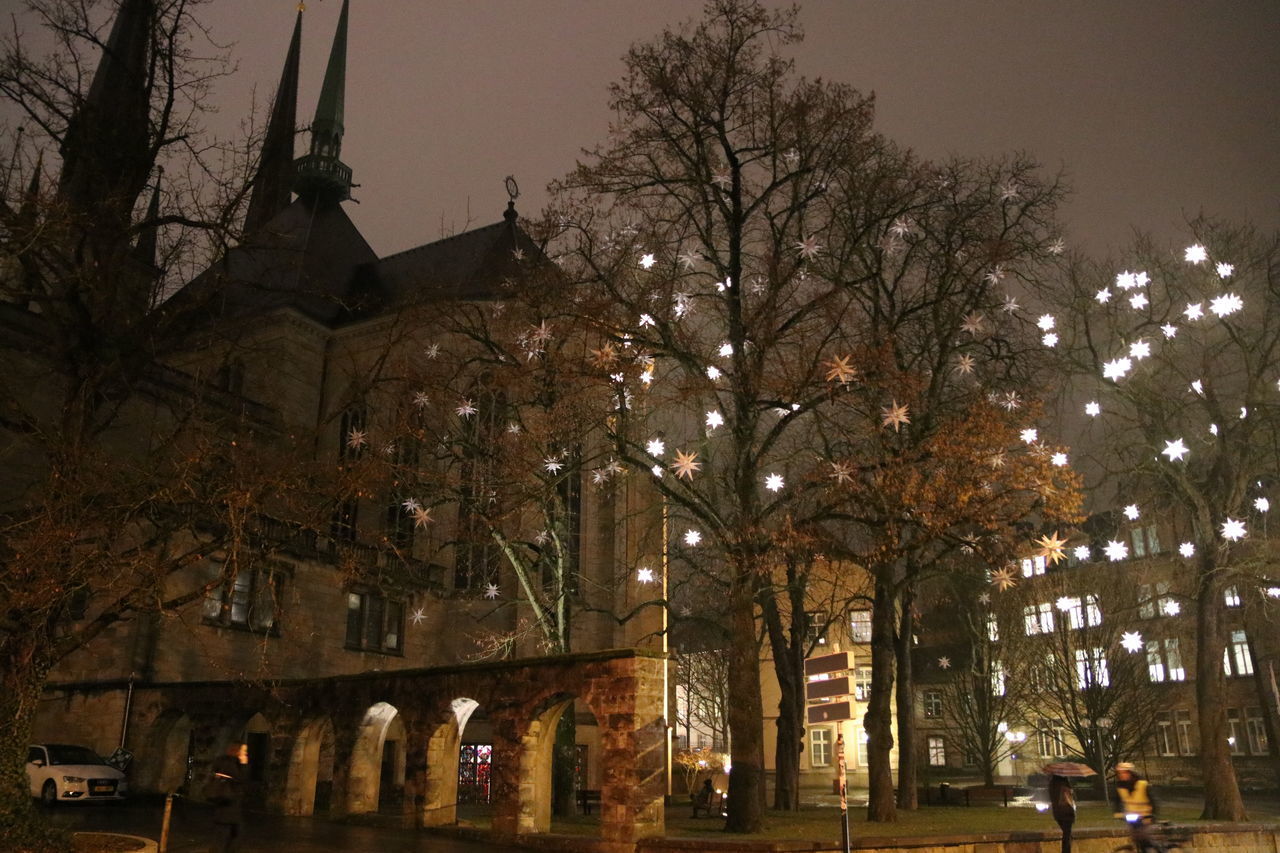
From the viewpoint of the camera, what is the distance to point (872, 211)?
64.1 feet

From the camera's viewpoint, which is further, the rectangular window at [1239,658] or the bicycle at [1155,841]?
the rectangular window at [1239,658]

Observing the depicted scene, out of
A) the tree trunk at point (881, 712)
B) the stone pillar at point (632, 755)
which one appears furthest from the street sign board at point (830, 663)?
the tree trunk at point (881, 712)

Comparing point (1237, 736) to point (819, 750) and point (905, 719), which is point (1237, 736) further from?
point (905, 719)

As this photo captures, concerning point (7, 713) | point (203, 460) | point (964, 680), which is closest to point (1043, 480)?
point (203, 460)

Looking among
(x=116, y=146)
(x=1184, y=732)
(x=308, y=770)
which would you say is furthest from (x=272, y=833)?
(x=1184, y=732)

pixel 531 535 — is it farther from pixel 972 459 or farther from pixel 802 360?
pixel 972 459

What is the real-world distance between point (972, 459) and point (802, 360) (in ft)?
10.3

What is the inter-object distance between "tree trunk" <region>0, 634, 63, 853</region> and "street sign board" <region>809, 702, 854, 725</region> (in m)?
8.57

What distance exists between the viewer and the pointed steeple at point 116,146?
14.0 m

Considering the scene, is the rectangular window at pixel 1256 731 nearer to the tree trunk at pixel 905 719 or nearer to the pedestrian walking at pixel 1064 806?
the tree trunk at pixel 905 719

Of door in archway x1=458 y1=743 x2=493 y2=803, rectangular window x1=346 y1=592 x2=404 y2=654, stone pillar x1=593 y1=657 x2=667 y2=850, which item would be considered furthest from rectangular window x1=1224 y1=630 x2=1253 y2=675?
stone pillar x1=593 y1=657 x2=667 y2=850

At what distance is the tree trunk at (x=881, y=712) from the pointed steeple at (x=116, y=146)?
14.6 m

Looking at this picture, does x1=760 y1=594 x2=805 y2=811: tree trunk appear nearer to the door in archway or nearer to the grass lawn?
the grass lawn

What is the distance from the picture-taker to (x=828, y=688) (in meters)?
11.4
